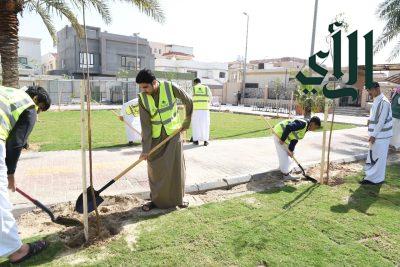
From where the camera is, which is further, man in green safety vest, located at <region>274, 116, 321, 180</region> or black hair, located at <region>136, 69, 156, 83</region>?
man in green safety vest, located at <region>274, 116, 321, 180</region>

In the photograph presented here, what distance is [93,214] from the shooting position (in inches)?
165

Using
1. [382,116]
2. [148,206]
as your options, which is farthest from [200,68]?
[148,206]

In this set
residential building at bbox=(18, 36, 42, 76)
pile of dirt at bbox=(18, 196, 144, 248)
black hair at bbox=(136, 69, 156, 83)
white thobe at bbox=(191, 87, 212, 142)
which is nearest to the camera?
pile of dirt at bbox=(18, 196, 144, 248)

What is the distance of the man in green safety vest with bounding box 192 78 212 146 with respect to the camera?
8969 millimetres

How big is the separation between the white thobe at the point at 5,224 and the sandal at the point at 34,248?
25cm

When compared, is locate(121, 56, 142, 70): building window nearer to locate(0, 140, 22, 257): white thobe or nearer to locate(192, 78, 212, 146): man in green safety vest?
locate(192, 78, 212, 146): man in green safety vest

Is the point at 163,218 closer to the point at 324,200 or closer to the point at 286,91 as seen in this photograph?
the point at 324,200

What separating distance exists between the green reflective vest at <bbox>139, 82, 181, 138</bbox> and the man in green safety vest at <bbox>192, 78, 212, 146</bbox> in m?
4.59

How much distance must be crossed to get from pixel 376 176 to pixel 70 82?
2993 centimetres

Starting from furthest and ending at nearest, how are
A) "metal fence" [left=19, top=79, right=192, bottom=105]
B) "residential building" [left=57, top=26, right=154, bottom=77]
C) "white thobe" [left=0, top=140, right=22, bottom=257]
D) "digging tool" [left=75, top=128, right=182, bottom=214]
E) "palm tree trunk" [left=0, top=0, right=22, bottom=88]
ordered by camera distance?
"residential building" [left=57, top=26, right=154, bottom=77] → "metal fence" [left=19, top=79, right=192, bottom=105] → "palm tree trunk" [left=0, top=0, right=22, bottom=88] → "digging tool" [left=75, top=128, right=182, bottom=214] → "white thobe" [left=0, top=140, right=22, bottom=257]

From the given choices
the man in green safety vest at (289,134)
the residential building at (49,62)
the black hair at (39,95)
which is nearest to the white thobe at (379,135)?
the man in green safety vest at (289,134)

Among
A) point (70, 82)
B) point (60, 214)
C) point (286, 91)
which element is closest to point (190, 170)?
point (60, 214)

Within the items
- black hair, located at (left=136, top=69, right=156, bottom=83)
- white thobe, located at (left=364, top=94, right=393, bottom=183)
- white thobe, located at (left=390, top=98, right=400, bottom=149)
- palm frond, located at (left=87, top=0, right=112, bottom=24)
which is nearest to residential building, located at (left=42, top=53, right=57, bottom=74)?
palm frond, located at (left=87, top=0, right=112, bottom=24)

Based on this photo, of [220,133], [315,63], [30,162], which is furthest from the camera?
[220,133]
